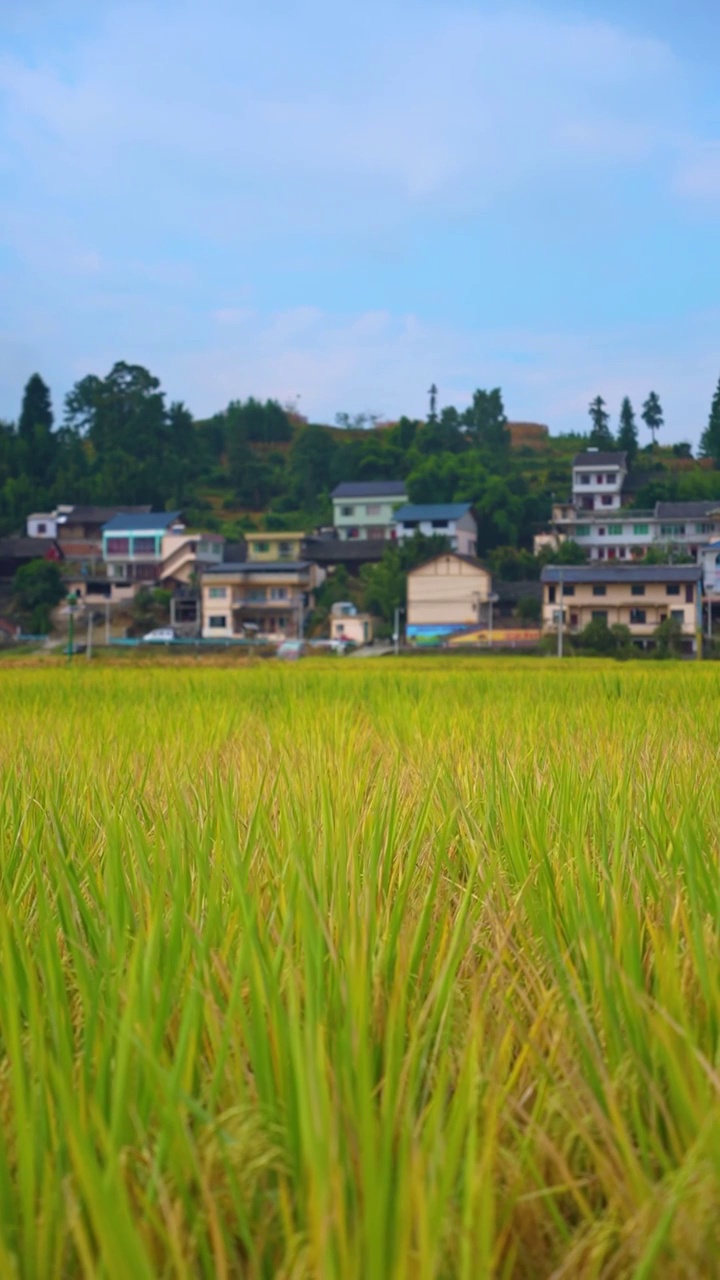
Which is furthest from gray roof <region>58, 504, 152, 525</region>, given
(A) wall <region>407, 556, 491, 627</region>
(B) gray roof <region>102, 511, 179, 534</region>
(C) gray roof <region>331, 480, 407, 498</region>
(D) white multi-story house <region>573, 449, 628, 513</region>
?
(D) white multi-story house <region>573, 449, 628, 513</region>

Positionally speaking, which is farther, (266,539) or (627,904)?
(266,539)

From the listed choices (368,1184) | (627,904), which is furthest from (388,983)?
(368,1184)

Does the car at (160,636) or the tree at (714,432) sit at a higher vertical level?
the tree at (714,432)

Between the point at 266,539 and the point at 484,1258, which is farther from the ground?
the point at 266,539

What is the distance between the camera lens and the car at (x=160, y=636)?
3409 centimetres

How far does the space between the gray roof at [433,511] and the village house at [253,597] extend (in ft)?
17.3

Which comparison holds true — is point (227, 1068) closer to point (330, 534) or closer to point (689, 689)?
point (689, 689)

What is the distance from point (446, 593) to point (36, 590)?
13239mm

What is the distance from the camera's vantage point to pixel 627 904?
92 centimetres

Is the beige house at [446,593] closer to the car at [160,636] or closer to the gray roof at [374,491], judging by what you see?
the car at [160,636]

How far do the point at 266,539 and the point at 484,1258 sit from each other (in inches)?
1638

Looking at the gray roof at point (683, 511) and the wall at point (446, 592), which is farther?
the gray roof at point (683, 511)

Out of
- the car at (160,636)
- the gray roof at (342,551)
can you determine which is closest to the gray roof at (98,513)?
the gray roof at (342,551)

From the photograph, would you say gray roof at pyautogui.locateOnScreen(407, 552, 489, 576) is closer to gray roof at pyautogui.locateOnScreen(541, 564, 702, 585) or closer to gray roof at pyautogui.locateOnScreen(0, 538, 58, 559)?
gray roof at pyautogui.locateOnScreen(541, 564, 702, 585)
